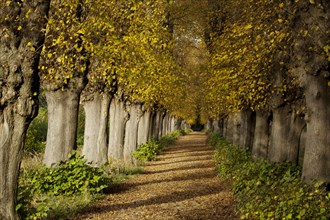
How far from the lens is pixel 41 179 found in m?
13.4

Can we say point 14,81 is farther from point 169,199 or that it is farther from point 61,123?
point 169,199

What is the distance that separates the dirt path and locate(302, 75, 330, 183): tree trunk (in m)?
2.13

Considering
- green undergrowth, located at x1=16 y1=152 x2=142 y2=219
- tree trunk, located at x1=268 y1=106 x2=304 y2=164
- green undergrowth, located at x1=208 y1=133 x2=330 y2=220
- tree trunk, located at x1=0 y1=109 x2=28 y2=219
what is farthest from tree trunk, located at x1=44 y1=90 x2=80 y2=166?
tree trunk, located at x1=268 y1=106 x2=304 y2=164

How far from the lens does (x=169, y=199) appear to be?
14.5 metres

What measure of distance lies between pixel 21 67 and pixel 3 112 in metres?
0.86

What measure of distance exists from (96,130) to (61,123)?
406 centimetres

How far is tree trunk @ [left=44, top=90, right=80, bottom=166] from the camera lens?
559 inches

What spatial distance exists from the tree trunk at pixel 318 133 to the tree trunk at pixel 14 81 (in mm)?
6222

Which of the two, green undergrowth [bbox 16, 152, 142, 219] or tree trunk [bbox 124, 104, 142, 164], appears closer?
green undergrowth [bbox 16, 152, 142, 219]

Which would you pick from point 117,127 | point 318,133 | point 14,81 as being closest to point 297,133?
point 318,133

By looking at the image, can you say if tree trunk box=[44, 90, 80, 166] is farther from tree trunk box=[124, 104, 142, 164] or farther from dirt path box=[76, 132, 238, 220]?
tree trunk box=[124, 104, 142, 164]

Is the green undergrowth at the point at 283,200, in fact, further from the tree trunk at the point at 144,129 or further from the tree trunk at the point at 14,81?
the tree trunk at the point at 144,129

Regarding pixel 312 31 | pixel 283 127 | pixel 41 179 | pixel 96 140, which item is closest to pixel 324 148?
pixel 312 31

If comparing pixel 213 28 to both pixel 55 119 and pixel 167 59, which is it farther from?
pixel 55 119
